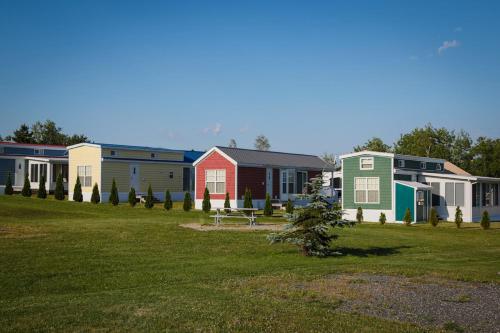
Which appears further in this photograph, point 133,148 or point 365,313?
point 133,148

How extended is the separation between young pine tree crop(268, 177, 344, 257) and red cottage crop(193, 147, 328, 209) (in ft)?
61.6

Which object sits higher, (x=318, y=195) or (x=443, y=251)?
(x=318, y=195)

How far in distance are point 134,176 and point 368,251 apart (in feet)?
84.5

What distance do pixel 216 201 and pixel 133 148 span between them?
8.27 metres

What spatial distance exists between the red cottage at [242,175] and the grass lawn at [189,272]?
1224cm

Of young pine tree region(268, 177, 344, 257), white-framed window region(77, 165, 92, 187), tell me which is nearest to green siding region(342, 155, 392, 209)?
young pine tree region(268, 177, 344, 257)

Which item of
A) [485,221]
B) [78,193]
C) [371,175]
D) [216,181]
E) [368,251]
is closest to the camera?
[368,251]

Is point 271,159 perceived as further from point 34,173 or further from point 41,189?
point 34,173

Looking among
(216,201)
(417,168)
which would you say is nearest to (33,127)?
(216,201)

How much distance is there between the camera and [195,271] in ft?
41.1

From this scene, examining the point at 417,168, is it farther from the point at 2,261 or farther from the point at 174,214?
the point at 2,261

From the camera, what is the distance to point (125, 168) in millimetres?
39000

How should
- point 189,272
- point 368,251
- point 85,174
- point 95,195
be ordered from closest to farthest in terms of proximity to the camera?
point 189,272, point 368,251, point 95,195, point 85,174

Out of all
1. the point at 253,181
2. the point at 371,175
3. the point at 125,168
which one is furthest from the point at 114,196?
the point at 371,175
